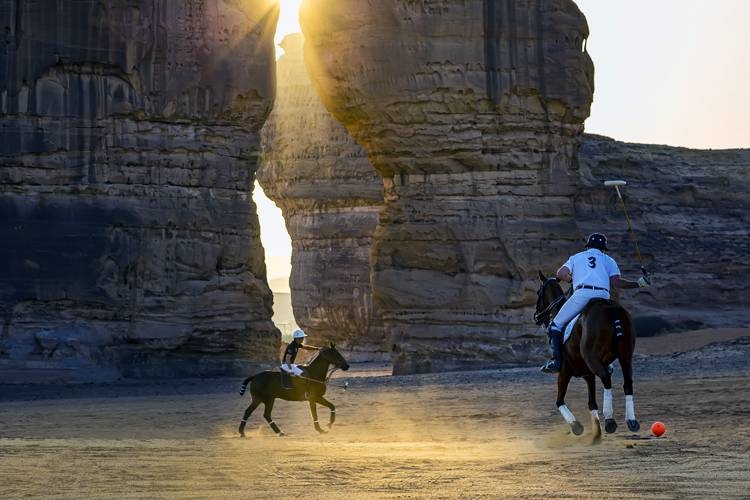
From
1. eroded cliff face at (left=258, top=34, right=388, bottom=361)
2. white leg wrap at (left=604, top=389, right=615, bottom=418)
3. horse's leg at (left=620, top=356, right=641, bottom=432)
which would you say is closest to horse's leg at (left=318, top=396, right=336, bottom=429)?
white leg wrap at (left=604, top=389, right=615, bottom=418)

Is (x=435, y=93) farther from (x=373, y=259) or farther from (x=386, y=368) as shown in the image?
(x=386, y=368)

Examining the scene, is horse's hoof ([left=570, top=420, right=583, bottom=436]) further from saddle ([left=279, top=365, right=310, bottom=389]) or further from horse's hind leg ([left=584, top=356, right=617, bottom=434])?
saddle ([left=279, top=365, right=310, bottom=389])

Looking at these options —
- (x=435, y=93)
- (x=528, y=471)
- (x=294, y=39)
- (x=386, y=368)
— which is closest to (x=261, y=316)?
(x=435, y=93)

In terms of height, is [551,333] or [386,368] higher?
[551,333]

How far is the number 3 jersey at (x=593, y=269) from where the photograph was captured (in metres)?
15.3

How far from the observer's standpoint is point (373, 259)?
31562mm

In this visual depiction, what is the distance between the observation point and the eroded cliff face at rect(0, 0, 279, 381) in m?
27.9

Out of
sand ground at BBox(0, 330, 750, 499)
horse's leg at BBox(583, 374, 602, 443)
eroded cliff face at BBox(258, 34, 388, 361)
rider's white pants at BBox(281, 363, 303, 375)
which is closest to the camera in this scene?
sand ground at BBox(0, 330, 750, 499)

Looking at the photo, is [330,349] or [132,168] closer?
[330,349]

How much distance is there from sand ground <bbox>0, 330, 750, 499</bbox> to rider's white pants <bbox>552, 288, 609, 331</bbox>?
1.16 meters

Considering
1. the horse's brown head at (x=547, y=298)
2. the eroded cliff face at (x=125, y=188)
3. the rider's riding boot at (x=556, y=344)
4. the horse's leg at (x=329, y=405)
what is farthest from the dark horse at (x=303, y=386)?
the eroded cliff face at (x=125, y=188)

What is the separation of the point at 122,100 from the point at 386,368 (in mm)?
13450

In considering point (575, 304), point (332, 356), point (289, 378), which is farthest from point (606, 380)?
point (289, 378)

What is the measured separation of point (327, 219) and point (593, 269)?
31527 mm
